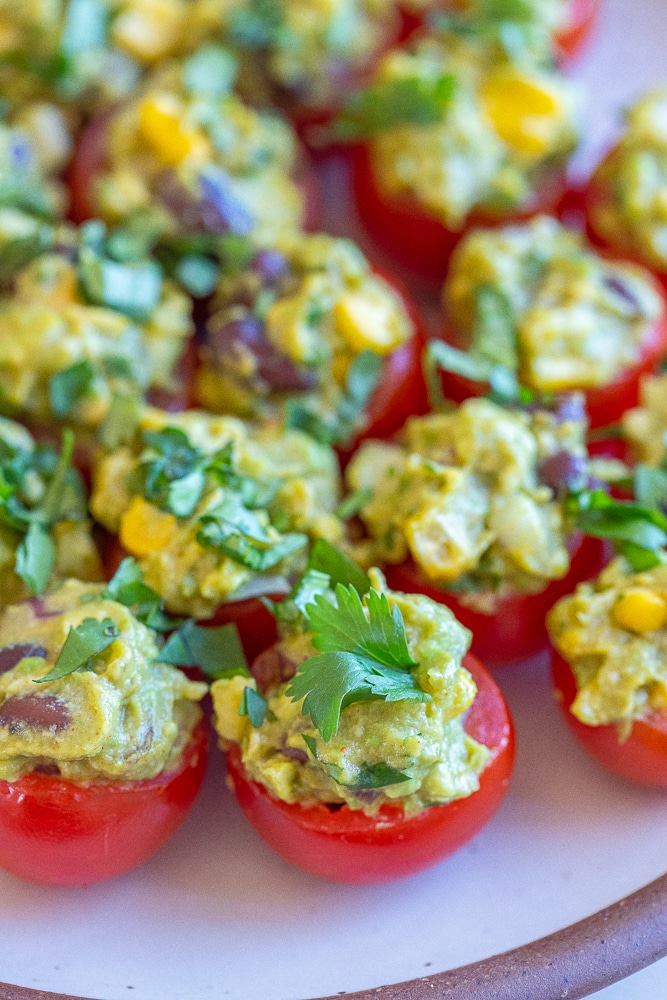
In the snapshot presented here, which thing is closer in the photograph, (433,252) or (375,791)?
(375,791)

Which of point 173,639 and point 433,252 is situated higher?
point 433,252

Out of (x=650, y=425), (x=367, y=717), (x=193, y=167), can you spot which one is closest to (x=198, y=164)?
(x=193, y=167)

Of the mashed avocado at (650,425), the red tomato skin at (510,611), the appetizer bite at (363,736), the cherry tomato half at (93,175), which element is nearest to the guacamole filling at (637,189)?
the mashed avocado at (650,425)

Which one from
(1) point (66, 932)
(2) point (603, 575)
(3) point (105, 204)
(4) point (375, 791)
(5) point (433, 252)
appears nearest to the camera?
(4) point (375, 791)

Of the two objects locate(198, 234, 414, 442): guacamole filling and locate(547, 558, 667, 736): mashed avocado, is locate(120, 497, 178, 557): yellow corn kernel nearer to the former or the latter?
locate(198, 234, 414, 442): guacamole filling

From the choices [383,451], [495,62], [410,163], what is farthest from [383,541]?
[495,62]

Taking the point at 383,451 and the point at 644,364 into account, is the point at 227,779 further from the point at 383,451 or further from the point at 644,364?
the point at 644,364
